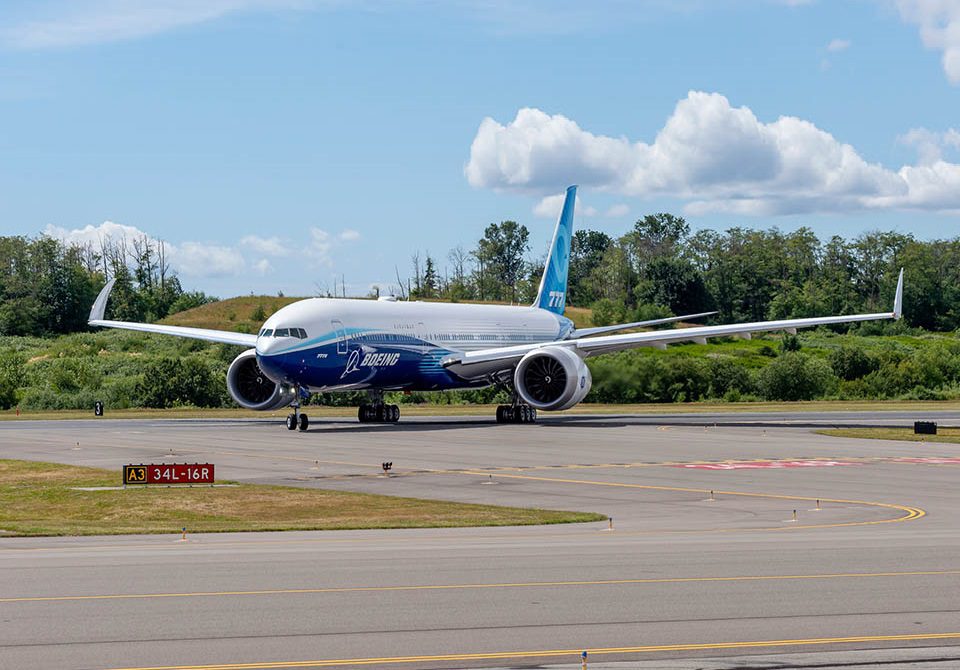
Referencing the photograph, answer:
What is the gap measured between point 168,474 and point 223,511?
494 centimetres

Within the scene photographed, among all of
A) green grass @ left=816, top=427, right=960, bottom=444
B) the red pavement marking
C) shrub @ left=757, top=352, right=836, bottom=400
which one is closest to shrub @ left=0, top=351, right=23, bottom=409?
shrub @ left=757, top=352, right=836, bottom=400

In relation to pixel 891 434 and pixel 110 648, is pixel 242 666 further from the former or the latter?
pixel 891 434

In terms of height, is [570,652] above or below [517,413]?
below

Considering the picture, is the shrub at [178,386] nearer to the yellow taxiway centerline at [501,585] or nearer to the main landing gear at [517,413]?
the main landing gear at [517,413]

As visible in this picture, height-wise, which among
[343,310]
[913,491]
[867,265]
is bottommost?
[913,491]

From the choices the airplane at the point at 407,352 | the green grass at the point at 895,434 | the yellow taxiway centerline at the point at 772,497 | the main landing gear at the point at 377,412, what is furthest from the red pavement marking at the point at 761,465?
the main landing gear at the point at 377,412

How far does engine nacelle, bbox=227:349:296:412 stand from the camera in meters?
60.8

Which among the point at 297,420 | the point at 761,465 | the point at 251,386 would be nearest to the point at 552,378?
the point at 297,420

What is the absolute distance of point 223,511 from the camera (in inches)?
1093

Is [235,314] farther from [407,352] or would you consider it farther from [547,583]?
[547,583]

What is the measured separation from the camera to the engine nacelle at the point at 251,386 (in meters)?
60.8

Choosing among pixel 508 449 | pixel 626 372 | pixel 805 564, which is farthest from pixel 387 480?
pixel 626 372

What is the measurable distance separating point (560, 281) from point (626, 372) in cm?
667

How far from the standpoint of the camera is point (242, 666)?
12203mm
